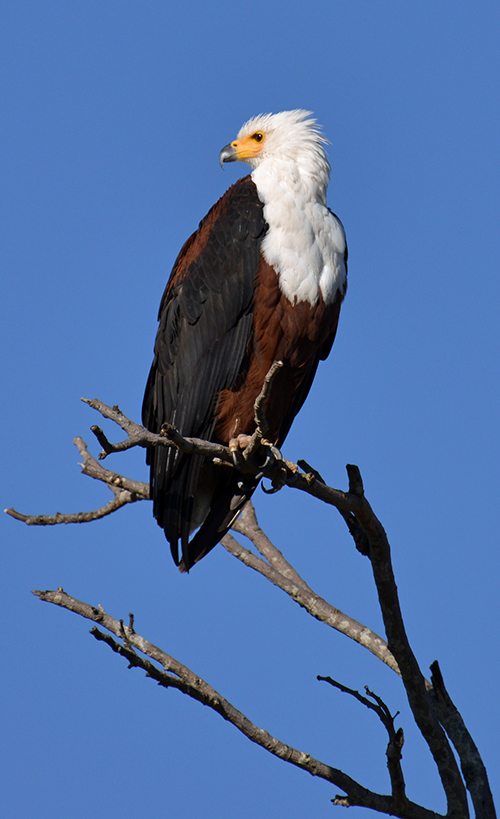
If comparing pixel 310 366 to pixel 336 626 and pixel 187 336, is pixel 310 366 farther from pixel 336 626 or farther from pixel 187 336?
pixel 336 626

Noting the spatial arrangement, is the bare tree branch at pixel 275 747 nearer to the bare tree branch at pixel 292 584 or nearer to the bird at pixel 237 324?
the bare tree branch at pixel 292 584

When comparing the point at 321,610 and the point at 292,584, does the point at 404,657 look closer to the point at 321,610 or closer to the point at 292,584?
the point at 321,610

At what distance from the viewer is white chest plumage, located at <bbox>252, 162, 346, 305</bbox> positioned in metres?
4.42

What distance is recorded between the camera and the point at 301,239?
4496 mm

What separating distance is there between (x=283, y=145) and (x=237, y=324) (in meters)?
1.47

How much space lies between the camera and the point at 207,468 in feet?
16.2

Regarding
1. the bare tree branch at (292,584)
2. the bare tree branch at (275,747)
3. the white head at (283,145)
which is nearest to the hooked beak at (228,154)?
the white head at (283,145)

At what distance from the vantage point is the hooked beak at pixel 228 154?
18.3ft

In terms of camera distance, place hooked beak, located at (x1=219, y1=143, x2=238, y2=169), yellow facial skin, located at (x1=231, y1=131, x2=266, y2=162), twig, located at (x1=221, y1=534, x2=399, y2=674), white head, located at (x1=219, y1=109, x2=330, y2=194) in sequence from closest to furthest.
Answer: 1. twig, located at (x1=221, y1=534, x2=399, y2=674)
2. white head, located at (x1=219, y1=109, x2=330, y2=194)
3. yellow facial skin, located at (x1=231, y1=131, x2=266, y2=162)
4. hooked beak, located at (x1=219, y1=143, x2=238, y2=169)

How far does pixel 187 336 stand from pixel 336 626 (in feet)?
6.41

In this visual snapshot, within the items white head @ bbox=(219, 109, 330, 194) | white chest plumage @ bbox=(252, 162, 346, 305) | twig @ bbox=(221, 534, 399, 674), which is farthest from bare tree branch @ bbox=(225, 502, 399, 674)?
white head @ bbox=(219, 109, 330, 194)

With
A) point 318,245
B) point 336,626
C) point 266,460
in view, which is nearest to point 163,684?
point 266,460

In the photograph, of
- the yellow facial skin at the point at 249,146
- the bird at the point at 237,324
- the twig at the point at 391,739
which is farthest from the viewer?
the yellow facial skin at the point at 249,146

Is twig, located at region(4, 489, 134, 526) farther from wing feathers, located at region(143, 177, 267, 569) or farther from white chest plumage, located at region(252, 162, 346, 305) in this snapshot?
white chest plumage, located at region(252, 162, 346, 305)
